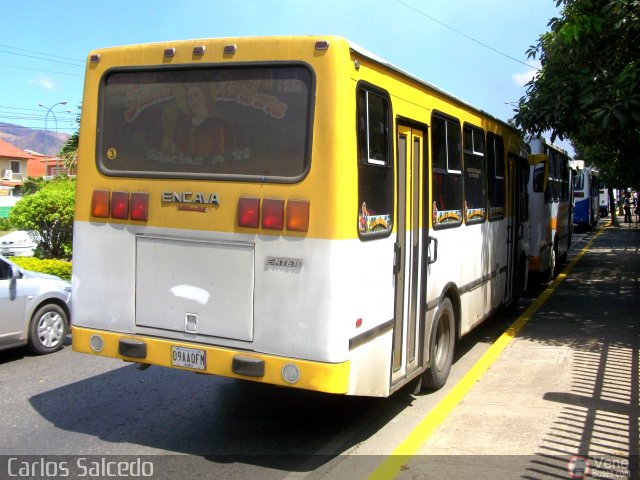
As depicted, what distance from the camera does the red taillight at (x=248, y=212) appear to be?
461 centimetres

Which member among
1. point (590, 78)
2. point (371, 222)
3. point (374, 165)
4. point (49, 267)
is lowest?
point (49, 267)

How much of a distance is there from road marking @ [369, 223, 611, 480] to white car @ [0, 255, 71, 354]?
497cm

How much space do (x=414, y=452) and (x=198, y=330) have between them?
1944 mm

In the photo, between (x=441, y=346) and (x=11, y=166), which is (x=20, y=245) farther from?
(x=11, y=166)

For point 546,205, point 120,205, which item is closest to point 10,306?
point 120,205

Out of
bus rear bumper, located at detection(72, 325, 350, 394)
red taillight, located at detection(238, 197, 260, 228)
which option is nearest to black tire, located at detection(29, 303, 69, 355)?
bus rear bumper, located at detection(72, 325, 350, 394)

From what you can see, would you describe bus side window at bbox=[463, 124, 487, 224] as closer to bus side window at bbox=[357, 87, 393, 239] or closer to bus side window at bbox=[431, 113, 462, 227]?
bus side window at bbox=[431, 113, 462, 227]

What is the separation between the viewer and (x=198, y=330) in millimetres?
4836

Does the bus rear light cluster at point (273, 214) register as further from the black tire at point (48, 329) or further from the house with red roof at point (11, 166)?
the house with red roof at point (11, 166)

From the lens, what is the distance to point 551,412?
590cm

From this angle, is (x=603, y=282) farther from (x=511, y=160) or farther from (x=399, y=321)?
(x=399, y=321)

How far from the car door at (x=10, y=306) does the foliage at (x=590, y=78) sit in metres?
7.80

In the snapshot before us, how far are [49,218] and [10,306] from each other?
297 inches

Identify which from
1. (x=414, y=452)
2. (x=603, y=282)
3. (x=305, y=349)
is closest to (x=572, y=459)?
(x=414, y=452)
